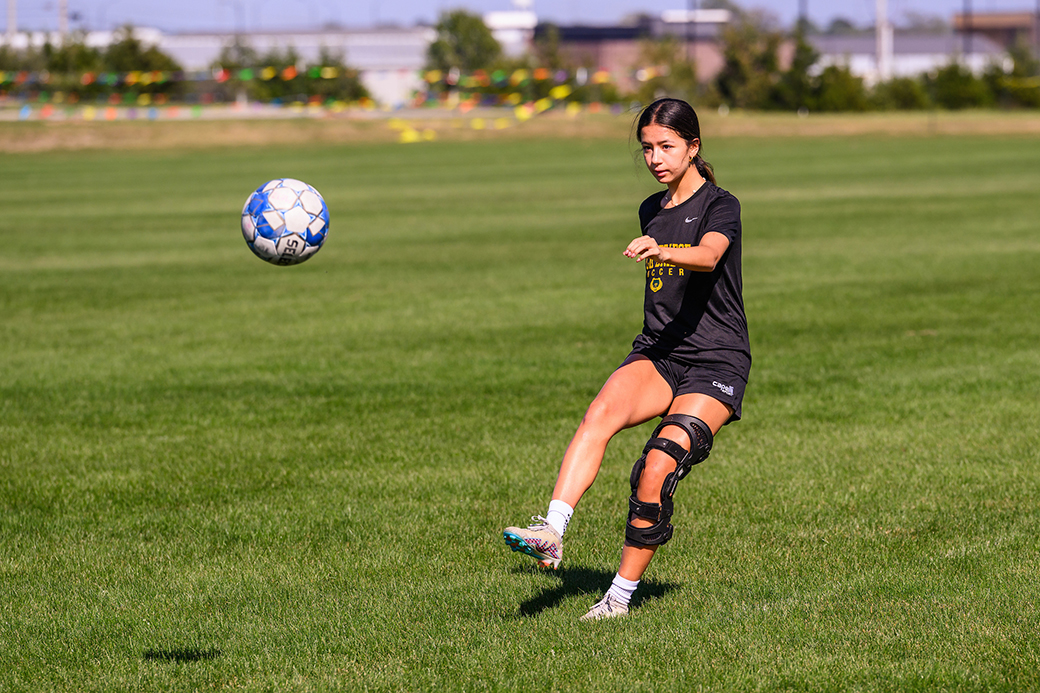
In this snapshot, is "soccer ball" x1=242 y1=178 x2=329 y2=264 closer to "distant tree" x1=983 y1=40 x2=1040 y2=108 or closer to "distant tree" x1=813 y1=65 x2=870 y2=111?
"distant tree" x1=813 y1=65 x2=870 y2=111

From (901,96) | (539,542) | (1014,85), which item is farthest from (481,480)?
(1014,85)

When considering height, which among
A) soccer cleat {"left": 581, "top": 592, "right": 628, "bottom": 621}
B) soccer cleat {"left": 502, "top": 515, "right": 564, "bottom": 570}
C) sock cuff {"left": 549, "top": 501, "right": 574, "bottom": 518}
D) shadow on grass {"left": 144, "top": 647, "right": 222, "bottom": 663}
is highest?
sock cuff {"left": 549, "top": 501, "right": 574, "bottom": 518}

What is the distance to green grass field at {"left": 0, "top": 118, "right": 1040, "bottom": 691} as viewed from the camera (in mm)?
5188

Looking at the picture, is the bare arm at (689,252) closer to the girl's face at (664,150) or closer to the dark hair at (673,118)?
the girl's face at (664,150)

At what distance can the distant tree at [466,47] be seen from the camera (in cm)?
9656

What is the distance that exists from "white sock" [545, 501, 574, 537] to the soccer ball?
9.51 ft

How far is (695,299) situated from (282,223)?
2934 mm

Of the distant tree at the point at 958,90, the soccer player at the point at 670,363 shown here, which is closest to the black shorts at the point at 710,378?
the soccer player at the point at 670,363

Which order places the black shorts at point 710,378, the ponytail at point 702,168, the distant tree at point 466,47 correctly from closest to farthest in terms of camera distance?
the black shorts at point 710,378
the ponytail at point 702,168
the distant tree at point 466,47

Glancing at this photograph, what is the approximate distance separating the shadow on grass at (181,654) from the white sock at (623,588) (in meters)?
1.84

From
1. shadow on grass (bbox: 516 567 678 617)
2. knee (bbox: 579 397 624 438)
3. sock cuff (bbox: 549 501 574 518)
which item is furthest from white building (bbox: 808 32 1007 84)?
sock cuff (bbox: 549 501 574 518)

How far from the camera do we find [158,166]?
A: 49.0m

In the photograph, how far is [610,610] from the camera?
18.1 feet

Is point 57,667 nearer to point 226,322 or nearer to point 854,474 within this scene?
point 854,474
